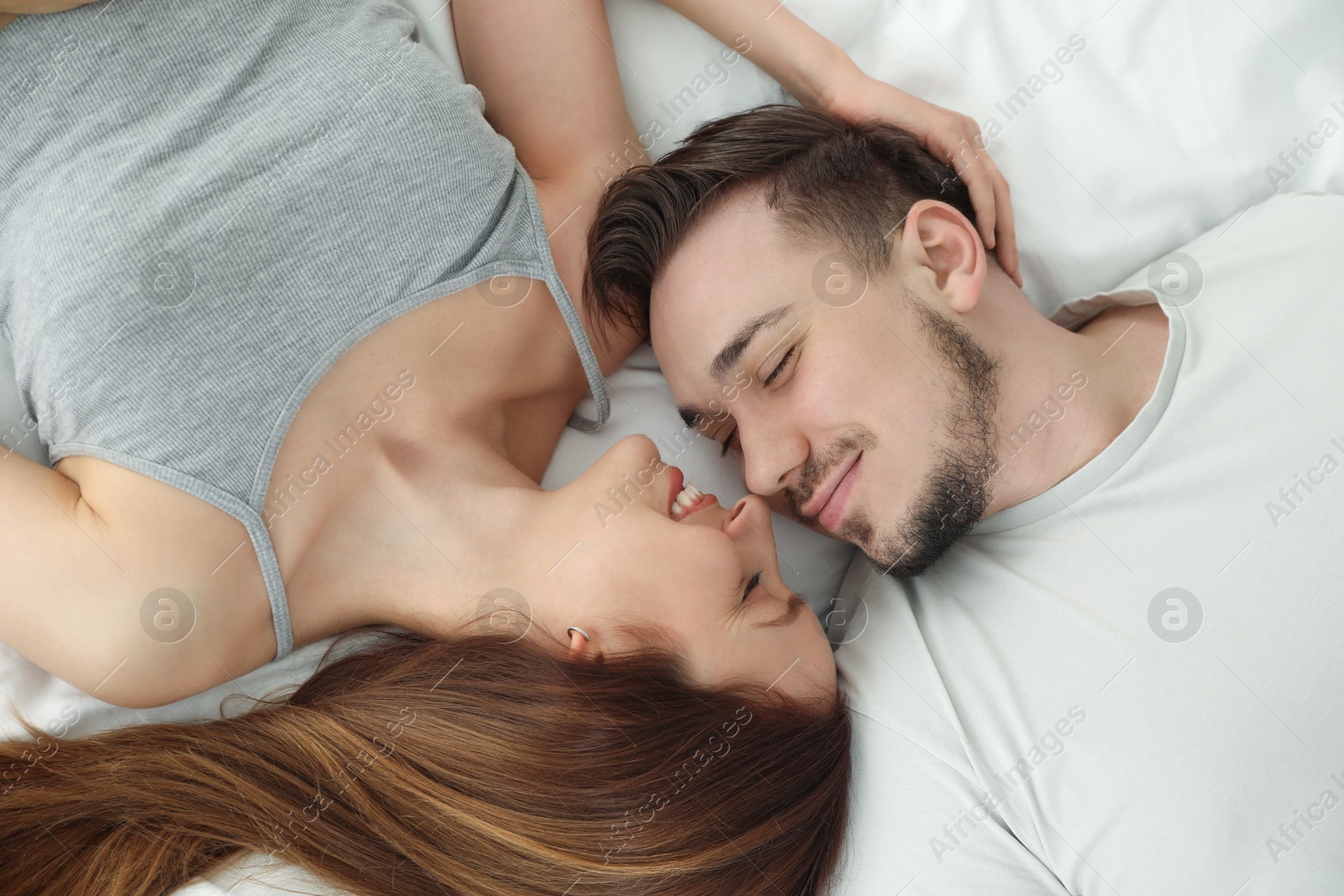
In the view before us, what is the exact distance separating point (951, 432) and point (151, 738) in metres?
1.32

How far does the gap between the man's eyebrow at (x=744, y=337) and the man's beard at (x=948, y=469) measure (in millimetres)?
214

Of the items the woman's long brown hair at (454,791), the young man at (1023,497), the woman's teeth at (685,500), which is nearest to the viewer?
the woman's long brown hair at (454,791)

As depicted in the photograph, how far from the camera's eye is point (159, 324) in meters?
1.26

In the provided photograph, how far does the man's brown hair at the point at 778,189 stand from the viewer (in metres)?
1.51

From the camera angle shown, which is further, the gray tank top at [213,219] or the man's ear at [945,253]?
the man's ear at [945,253]

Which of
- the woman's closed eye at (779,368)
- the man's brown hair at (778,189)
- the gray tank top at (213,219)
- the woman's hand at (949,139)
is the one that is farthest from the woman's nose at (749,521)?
the woman's hand at (949,139)

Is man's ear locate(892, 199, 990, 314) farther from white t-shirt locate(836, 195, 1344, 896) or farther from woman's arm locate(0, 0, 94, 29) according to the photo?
woman's arm locate(0, 0, 94, 29)

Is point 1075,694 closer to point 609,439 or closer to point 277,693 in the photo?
point 609,439

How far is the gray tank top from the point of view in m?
1.26

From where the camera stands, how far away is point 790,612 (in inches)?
55.9

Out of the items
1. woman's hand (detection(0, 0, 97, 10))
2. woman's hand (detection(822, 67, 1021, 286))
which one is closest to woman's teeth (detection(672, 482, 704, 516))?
woman's hand (detection(822, 67, 1021, 286))

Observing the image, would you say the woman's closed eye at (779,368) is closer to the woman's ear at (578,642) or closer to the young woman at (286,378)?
the young woman at (286,378)

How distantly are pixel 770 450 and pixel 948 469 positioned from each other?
291mm

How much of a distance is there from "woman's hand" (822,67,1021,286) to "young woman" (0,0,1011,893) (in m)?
0.69
